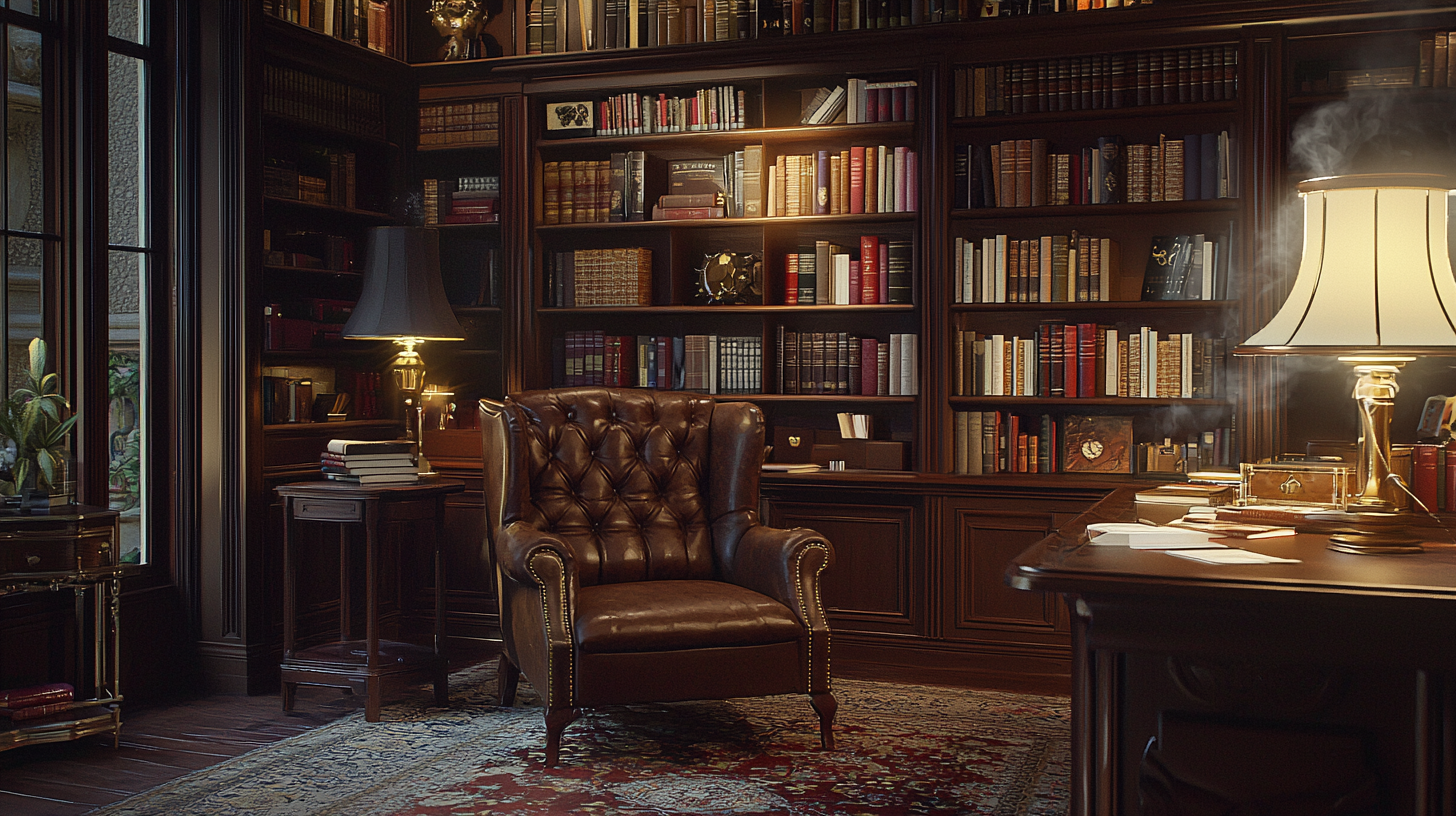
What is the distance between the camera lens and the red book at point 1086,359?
14.9 ft

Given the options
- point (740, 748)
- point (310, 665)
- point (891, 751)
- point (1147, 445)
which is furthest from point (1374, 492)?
point (310, 665)

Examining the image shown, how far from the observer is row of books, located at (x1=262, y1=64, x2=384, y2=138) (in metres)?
4.52

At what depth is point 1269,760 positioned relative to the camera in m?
1.89

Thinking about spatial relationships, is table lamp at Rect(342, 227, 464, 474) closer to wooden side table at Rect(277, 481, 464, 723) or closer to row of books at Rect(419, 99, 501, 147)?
wooden side table at Rect(277, 481, 464, 723)

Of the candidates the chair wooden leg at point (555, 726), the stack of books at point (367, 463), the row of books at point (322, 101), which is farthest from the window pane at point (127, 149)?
the chair wooden leg at point (555, 726)

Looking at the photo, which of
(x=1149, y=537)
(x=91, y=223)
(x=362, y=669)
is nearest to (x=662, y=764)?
(x=362, y=669)

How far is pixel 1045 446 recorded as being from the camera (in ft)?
15.2

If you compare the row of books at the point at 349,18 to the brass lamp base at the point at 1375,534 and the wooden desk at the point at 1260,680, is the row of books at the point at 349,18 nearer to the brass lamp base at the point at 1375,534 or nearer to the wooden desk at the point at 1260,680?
the wooden desk at the point at 1260,680

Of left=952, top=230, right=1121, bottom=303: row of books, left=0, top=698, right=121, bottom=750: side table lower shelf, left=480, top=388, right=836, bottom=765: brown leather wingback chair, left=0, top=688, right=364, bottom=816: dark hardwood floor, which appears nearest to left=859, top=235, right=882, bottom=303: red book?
left=952, top=230, right=1121, bottom=303: row of books

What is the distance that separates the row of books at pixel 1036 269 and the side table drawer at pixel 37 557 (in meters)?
3.13

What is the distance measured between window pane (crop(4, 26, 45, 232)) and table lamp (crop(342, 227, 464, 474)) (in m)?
1.05

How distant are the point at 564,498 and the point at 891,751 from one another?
131cm

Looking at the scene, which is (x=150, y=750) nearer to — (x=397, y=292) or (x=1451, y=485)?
(x=397, y=292)

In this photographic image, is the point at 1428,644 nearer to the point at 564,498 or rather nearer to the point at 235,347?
the point at 564,498
